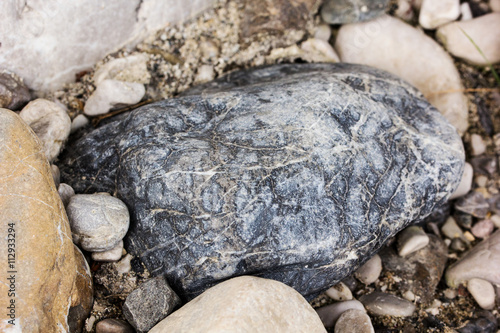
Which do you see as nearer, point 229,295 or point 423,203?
point 229,295

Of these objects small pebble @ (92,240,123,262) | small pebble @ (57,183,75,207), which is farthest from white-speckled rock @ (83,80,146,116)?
small pebble @ (92,240,123,262)

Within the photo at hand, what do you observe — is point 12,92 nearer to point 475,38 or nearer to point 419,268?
point 419,268

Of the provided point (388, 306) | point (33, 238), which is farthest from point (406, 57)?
point (33, 238)

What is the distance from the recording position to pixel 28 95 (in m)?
2.68

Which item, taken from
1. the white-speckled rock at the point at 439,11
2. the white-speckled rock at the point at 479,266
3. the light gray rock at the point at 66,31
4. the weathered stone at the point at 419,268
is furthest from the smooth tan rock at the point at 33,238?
the white-speckled rock at the point at 439,11

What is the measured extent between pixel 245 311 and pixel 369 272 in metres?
1.18

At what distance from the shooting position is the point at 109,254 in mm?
2344

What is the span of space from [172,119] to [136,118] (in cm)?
20

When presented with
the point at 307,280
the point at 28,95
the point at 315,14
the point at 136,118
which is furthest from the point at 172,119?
the point at 315,14

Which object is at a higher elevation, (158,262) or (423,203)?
(423,203)

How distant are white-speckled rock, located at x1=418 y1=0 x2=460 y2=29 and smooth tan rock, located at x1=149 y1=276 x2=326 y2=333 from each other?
256 cm

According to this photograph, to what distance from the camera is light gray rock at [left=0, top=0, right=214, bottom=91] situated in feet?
8.36

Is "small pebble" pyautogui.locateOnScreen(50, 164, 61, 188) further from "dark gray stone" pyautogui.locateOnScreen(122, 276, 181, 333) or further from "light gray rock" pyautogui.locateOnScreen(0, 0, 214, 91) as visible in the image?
"dark gray stone" pyautogui.locateOnScreen(122, 276, 181, 333)

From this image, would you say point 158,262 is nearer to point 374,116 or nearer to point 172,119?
point 172,119
